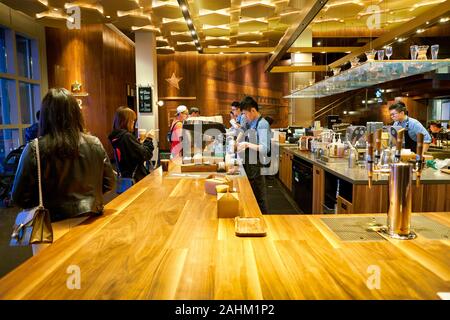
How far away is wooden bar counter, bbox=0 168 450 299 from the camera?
3.42 ft

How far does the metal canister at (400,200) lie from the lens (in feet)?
4.91

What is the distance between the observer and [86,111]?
9.50m

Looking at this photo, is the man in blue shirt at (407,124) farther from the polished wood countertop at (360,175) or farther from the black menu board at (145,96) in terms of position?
the black menu board at (145,96)

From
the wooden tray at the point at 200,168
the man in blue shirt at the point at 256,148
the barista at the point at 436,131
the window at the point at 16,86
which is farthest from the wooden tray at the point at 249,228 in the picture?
the window at the point at 16,86

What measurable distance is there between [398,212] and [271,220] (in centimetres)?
57

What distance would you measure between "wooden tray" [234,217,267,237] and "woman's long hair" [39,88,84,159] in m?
0.98

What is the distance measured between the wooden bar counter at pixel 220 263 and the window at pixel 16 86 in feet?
22.6

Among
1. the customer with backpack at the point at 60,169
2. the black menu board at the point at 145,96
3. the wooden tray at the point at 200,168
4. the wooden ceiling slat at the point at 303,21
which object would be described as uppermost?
the wooden ceiling slat at the point at 303,21

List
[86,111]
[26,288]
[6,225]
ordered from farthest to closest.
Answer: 1. [86,111]
2. [6,225]
3. [26,288]

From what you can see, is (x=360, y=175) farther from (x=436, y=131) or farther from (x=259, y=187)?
(x=436, y=131)
